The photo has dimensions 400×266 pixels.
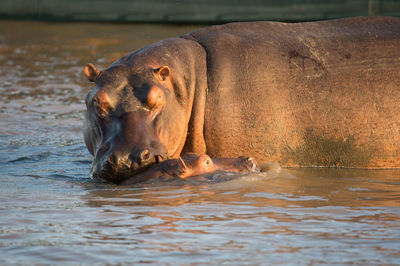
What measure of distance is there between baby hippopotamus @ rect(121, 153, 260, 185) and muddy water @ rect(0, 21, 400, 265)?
80 millimetres

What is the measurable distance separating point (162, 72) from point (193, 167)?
83 centimetres

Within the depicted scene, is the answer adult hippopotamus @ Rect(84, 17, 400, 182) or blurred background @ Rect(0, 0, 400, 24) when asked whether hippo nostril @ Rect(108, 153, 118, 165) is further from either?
blurred background @ Rect(0, 0, 400, 24)

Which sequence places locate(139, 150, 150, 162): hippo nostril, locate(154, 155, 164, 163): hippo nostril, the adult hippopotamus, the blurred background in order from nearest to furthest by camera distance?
locate(139, 150, 150, 162): hippo nostril, locate(154, 155, 164, 163): hippo nostril, the adult hippopotamus, the blurred background

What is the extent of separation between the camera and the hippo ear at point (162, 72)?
578 cm

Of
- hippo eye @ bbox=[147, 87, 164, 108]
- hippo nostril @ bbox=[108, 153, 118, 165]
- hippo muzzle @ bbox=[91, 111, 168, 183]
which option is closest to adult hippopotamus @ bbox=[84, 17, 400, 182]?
hippo eye @ bbox=[147, 87, 164, 108]

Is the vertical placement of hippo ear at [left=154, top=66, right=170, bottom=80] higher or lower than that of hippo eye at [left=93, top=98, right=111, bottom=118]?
higher

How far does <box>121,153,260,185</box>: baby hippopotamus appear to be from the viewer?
5279 mm

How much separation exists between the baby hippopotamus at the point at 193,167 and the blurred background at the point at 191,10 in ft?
29.5


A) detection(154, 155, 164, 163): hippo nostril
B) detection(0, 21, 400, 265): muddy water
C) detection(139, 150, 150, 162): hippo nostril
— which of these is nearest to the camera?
detection(0, 21, 400, 265): muddy water

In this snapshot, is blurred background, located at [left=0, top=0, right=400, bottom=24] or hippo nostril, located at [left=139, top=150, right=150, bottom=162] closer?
hippo nostril, located at [left=139, top=150, right=150, bottom=162]

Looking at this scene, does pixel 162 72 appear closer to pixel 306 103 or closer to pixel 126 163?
pixel 126 163

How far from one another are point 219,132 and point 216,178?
0.80 meters

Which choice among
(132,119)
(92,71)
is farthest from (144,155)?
(92,71)

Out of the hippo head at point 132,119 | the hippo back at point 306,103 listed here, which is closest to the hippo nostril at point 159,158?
the hippo head at point 132,119
